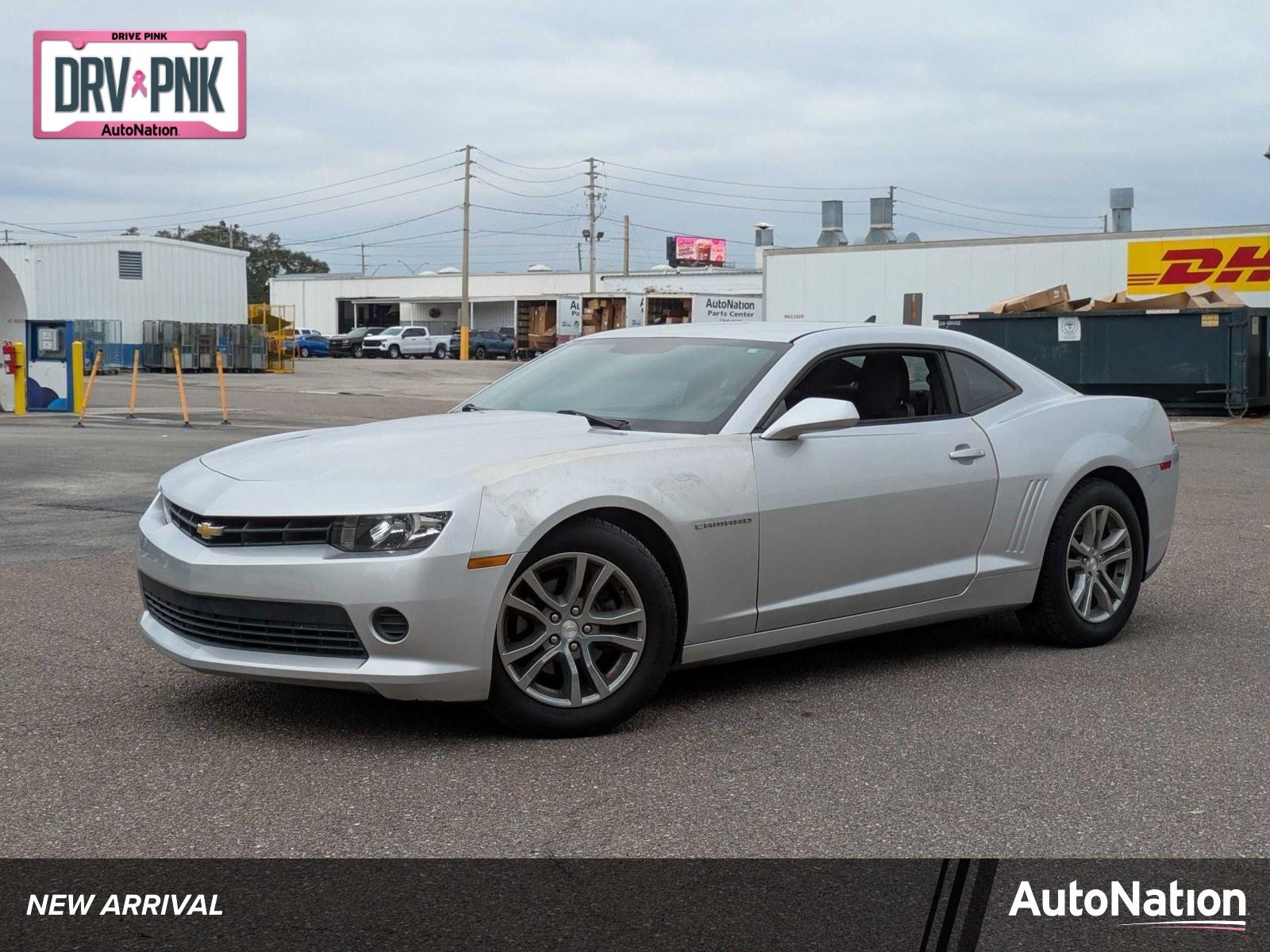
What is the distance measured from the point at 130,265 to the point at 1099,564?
149 feet

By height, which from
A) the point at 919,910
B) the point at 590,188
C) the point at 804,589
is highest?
the point at 590,188

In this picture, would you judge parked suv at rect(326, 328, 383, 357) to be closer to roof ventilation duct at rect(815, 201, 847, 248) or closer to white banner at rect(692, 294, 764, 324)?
white banner at rect(692, 294, 764, 324)

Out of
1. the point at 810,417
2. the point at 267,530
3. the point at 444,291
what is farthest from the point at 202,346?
the point at 267,530

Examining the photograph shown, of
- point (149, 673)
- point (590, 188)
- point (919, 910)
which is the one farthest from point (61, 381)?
point (590, 188)

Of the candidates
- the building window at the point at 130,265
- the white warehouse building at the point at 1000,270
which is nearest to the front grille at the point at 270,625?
the white warehouse building at the point at 1000,270

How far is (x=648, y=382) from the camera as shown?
5777mm

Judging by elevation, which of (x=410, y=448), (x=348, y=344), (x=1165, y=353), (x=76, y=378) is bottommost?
(x=410, y=448)

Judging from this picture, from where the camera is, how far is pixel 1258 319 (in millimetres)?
25500

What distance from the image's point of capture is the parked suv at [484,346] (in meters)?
67.0

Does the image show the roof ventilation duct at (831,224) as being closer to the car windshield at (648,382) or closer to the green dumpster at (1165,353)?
the green dumpster at (1165,353)

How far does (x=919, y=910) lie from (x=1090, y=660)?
10.0ft

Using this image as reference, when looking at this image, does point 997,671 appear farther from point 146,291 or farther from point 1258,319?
point 146,291

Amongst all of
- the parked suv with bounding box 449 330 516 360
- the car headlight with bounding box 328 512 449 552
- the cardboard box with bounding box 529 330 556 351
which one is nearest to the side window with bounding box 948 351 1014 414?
the car headlight with bounding box 328 512 449 552

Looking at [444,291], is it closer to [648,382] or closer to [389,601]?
[648,382]
